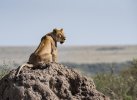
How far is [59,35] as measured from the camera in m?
12.2

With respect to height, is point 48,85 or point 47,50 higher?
point 47,50

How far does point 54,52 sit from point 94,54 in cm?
11505

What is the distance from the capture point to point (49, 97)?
10.1 m

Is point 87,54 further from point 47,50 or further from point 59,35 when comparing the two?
point 47,50

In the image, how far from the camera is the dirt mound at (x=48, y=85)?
32.8ft

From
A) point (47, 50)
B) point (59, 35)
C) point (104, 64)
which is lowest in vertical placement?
point (104, 64)

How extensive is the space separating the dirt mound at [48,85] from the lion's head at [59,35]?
1584 millimetres

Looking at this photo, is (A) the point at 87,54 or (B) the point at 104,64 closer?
(B) the point at 104,64

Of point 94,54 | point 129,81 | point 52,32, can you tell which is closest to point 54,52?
point 52,32

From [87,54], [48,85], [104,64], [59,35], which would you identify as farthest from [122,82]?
[87,54]

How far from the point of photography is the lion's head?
1219 cm

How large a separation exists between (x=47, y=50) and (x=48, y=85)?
148 cm

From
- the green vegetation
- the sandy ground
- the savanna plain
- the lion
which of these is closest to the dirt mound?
the lion

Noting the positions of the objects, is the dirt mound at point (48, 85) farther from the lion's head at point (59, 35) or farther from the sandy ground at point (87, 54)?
the sandy ground at point (87, 54)
